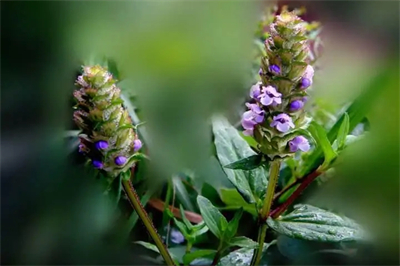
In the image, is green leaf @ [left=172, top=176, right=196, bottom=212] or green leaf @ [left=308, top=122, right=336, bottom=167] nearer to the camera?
green leaf @ [left=308, top=122, right=336, bottom=167]

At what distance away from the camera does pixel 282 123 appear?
1.42ft

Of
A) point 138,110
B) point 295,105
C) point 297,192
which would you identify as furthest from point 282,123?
point 138,110

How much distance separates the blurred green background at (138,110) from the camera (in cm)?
49

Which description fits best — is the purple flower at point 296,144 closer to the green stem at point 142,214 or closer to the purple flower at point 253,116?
the purple flower at point 253,116

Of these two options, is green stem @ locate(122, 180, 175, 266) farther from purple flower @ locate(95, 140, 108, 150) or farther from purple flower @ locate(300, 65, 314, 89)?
purple flower @ locate(300, 65, 314, 89)

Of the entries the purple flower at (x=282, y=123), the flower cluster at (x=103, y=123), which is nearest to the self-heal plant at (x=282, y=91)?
the purple flower at (x=282, y=123)

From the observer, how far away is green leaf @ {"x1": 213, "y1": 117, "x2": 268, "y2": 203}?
51cm

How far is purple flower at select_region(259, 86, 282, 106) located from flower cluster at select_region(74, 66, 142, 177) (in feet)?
0.36

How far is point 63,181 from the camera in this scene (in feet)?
1.81

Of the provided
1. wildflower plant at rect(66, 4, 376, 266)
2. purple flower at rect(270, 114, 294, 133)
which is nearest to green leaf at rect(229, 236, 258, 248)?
wildflower plant at rect(66, 4, 376, 266)

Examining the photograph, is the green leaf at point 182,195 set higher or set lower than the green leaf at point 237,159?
lower

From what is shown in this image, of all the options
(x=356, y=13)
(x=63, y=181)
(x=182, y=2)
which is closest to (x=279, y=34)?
(x=182, y=2)

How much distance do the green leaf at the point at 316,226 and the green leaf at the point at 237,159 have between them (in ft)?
0.11

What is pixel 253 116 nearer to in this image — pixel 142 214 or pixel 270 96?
pixel 270 96
